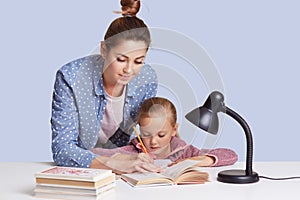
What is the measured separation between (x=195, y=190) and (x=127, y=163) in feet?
1.20

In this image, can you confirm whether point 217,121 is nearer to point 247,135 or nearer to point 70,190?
point 247,135

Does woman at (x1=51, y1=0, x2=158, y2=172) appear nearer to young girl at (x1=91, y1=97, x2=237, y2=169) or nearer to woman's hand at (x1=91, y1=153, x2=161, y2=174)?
woman's hand at (x1=91, y1=153, x2=161, y2=174)

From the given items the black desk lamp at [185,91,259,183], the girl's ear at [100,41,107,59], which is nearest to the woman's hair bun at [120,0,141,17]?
the girl's ear at [100,41,107,59]

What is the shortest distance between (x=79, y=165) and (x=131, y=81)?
0.51 meters

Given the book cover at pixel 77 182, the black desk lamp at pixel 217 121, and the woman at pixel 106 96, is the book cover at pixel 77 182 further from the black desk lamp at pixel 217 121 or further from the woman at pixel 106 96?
the black desk lamp at pixel 217 121

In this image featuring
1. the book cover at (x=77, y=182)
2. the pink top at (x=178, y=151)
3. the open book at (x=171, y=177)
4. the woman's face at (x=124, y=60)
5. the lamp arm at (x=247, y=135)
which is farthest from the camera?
the pink top at (x=178, y=151)

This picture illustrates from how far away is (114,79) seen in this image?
10.8 feet

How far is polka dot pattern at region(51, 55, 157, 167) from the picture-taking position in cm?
324

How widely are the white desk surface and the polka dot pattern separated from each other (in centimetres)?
22

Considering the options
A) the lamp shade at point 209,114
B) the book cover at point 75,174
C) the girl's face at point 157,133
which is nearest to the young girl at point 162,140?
the girl's face at point 157,133

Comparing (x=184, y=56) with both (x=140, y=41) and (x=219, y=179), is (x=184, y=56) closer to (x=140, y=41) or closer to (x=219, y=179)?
(x=140, y=41)

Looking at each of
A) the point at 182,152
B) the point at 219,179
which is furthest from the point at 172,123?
the point at 219,179

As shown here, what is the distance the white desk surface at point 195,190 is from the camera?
9.00 ft

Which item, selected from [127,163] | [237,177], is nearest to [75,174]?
[127,163]
